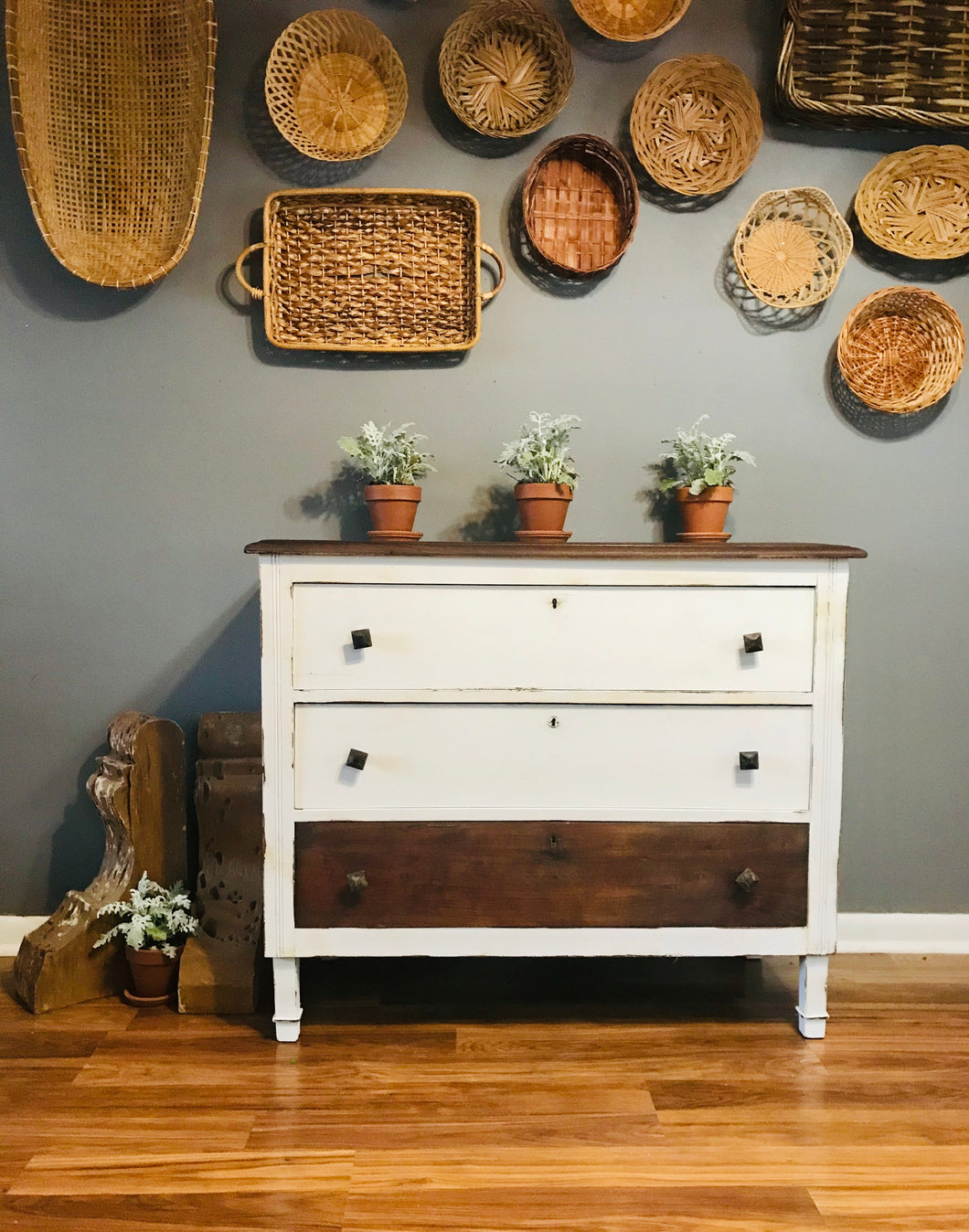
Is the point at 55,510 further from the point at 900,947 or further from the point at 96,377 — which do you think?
the point at 900,947

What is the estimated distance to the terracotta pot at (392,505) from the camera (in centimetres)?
199

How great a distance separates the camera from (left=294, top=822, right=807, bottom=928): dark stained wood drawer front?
178 centimetres

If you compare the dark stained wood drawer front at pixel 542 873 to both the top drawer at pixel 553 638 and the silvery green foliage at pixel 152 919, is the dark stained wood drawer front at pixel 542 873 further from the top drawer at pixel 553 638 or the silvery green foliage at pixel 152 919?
the silvery green foliage at pixel 152 919

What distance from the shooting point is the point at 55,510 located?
7.30ft

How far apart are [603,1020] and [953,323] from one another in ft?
5.87

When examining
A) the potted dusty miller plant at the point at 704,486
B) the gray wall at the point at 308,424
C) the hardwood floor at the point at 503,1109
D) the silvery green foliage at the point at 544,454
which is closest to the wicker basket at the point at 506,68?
→ the gray wall at the point at 308,424

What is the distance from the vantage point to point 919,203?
2203 millimetres

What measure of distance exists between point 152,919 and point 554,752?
0.96 metres

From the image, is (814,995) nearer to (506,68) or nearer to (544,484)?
(544,484)

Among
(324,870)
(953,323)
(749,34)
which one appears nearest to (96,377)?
(324,870)

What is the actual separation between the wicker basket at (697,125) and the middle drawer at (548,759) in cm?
127

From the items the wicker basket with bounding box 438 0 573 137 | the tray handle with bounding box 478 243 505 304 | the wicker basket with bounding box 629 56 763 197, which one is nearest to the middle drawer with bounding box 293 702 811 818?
the tray handle with bounding box 478 243 505 304

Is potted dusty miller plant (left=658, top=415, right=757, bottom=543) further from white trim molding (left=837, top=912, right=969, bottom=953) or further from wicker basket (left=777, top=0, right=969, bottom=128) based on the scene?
white trim molding (left=837, top=912, right=969, bottom=953)

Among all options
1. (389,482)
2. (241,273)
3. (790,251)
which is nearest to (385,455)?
(389,482)
